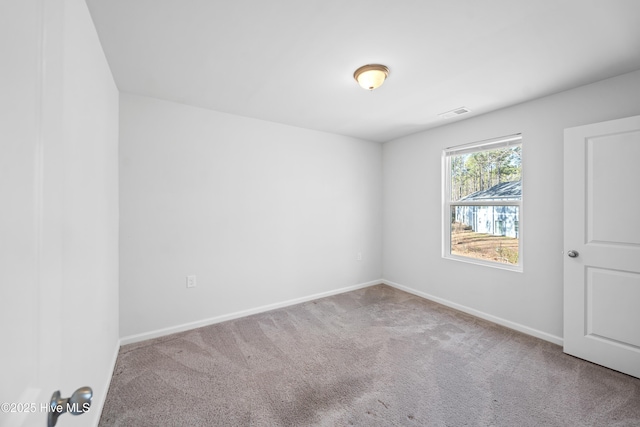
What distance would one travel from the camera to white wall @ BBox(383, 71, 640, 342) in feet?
8.05

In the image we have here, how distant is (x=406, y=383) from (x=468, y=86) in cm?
258

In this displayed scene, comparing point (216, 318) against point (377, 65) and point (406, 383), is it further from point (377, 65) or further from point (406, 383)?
point (377, 65)

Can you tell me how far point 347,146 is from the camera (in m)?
4.16

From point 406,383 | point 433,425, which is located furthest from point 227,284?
point 433,425

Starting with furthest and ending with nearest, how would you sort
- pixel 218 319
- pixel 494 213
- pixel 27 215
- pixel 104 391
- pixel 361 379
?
pixel 494 213
pixel 218 319
pixel 361 379
pixel 104 391
pixel 27 215

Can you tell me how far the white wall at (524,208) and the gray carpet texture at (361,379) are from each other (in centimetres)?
33

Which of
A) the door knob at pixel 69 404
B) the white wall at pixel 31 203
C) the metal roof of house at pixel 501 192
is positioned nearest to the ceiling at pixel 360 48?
the metal roof of house at pixel 501 192

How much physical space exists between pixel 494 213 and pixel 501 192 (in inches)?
10.1

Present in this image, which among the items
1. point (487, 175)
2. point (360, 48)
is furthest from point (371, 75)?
point (487, 175)

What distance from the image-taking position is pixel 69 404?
57 centimetres

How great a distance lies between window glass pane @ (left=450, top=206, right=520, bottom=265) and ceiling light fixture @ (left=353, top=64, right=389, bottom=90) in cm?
212

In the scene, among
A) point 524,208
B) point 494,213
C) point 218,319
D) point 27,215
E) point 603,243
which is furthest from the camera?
point 494,213

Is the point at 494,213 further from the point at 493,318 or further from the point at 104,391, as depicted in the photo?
the point at 104,391

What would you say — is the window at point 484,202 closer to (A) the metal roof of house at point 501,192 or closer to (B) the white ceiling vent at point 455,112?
(A) the metal roof of house at point 501,192
